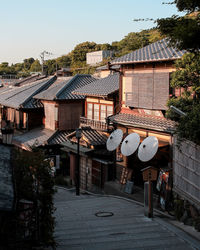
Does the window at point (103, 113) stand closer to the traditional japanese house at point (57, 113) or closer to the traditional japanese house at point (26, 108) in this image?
the traditional japanese house at point (57, 113)

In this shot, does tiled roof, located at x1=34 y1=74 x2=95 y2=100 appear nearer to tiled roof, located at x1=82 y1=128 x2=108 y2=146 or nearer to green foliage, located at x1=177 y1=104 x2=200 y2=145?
tiled roof, located at x1=82 y1=128 x2=108 y2=146

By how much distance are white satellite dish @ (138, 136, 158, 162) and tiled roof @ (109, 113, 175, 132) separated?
4.10 ft

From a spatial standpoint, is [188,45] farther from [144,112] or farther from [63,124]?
[63,124]

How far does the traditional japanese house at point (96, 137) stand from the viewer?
77.9ft

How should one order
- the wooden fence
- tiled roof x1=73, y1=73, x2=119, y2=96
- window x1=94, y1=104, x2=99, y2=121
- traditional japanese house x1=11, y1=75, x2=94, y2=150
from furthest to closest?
1. traditional japanese house x1=11, y1=75, x2=94, y2=150
2. window x1=94, y1=104, x2=99, y2=121
3. tiled roof x1=73, y1=73, x2=119, y2=96
4. the wooden fence

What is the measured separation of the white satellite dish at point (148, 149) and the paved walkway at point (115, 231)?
2376 mm

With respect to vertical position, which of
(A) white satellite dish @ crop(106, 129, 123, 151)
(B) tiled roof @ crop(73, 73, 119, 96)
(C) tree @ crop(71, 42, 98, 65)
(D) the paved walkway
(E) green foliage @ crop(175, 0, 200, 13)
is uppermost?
(C) tree @ crop(71, 42, 98, 65)

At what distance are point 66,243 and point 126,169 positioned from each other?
1118 cm

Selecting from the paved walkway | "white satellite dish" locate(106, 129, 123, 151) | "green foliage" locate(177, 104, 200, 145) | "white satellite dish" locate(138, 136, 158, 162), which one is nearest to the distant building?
"white satellite dish" locate(106, 129, 123, 151)

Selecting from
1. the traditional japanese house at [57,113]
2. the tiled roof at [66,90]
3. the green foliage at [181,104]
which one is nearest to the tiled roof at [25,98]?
the traditional japanese house at [57,113]

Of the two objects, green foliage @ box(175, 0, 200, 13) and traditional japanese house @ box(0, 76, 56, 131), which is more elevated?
green foliage @ box(175, 0, 200, 13)

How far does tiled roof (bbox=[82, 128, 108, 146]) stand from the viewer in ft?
78.5

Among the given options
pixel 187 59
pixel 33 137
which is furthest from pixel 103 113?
pixel 187 59

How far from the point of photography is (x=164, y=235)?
10.9 m
